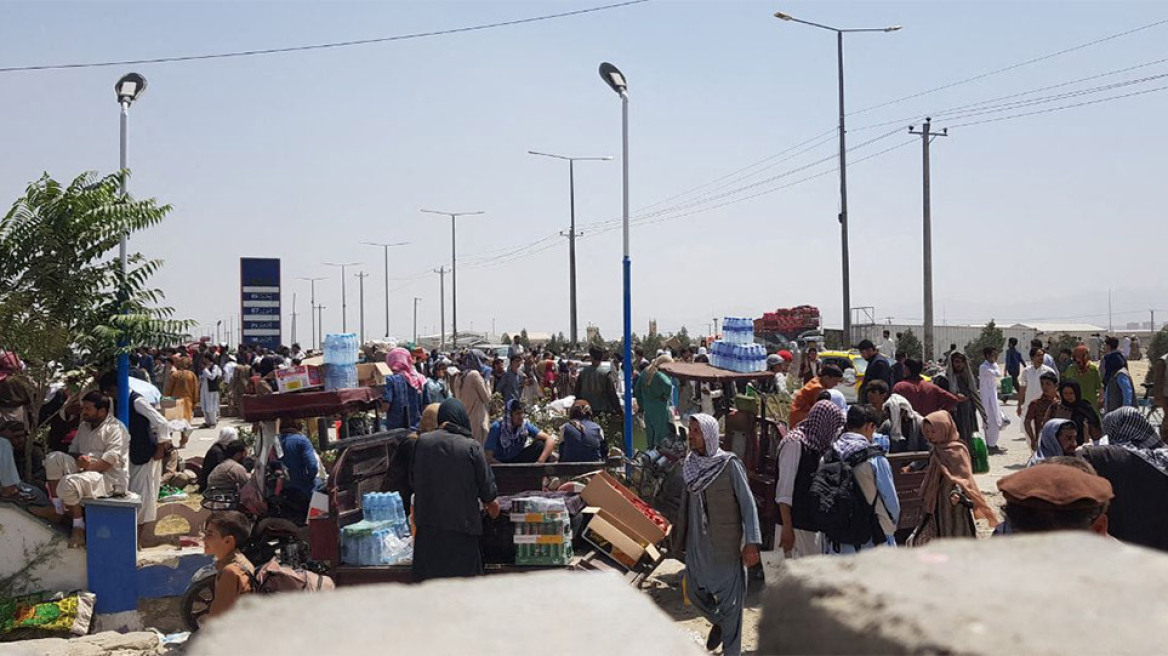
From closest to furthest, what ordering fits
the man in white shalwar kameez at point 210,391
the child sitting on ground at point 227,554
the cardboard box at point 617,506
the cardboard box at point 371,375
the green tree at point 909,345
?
the child sitting on ground at point 227,554
the cardboard box at point 617,506
the cardboard box at point 371,375
the man in white shalwar kameez at point 210,391
the green tree at point 909,345

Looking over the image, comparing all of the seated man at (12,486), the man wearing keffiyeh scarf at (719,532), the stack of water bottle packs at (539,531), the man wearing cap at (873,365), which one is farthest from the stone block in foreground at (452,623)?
the man wearing cap at (873,365)

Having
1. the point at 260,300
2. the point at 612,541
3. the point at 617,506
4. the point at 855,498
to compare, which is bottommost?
the point at 612,541

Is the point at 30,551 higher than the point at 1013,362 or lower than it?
lower

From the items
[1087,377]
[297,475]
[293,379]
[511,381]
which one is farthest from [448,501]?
[511,381]

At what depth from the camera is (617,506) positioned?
937 centimetres

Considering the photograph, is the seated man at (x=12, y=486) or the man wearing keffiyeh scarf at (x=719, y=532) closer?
the man wearing keffiyeh scarf at (x=719, y=532)

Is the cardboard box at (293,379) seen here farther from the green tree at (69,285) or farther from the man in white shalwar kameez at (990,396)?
the man in white shalwar kameez at (990,396)

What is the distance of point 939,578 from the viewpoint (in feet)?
4.74

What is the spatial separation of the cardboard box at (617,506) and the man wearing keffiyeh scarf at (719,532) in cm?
181

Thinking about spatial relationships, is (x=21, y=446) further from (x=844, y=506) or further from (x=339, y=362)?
(x=844, y=506)

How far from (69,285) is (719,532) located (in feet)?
24.2

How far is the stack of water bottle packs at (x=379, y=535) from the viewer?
28.0 ft

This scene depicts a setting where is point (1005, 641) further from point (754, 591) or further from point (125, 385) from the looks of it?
point (125, 385)

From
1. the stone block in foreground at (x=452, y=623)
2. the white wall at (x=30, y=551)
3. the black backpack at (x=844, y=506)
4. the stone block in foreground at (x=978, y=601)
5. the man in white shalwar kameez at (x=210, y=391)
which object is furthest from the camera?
the man in white shalwar kameez at (x=210, y=391)
